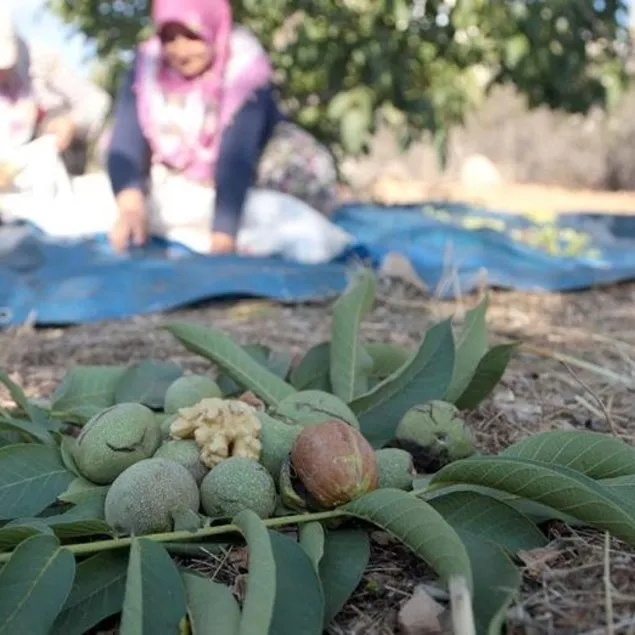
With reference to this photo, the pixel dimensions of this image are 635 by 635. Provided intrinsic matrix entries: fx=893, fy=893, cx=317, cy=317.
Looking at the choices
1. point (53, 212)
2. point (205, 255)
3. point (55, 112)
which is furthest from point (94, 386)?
point (55, 112)

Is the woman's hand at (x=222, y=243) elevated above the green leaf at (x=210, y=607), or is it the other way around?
the green leaf at (x=210, y=607)

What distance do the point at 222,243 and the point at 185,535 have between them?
7.32 ft

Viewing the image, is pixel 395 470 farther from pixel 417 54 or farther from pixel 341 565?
pixel 417 54

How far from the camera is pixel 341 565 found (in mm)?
804

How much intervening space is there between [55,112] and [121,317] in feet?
6.82

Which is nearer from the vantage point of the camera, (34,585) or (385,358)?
(34,585)

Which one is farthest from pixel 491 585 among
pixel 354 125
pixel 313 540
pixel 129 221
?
pixel 354 125

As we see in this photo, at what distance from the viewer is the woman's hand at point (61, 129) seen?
3.82 meters

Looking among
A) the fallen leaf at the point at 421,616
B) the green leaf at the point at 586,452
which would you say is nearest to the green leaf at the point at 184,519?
the fallen leaf at the point at 421,616

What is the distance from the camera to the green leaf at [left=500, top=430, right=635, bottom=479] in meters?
0.88

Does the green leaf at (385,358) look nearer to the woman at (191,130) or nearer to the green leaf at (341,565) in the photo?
the green leaf at (341,565)

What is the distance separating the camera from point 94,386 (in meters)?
1.20

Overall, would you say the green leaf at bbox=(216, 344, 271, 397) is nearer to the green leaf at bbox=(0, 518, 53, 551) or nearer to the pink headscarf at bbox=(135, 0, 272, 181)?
the green leaf at bbox=(0, 518, 53, 551)

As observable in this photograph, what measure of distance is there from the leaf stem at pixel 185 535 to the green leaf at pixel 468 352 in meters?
0.34
